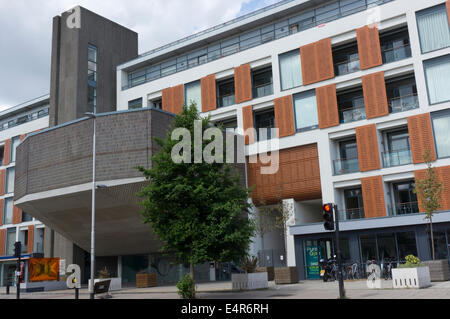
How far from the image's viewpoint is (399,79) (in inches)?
1357

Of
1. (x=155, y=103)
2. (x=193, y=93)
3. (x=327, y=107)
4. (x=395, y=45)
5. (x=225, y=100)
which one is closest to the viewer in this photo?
(x=395, y=45)

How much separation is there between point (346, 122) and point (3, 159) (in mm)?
42626

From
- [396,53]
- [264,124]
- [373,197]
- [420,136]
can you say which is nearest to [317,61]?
[396,53]

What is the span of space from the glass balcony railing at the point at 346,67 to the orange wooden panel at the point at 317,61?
0.83 meters

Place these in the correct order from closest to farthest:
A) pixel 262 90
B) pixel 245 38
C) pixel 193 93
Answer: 1. pixel 262 90
2. pixel 245 38
3. pixel 193 93

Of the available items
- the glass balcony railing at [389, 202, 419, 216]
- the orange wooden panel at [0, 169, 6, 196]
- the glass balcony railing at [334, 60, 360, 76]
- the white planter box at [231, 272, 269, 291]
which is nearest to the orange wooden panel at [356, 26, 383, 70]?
the glass balcony railing at [334, 60, 360, 76]

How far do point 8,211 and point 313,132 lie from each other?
37.8 m

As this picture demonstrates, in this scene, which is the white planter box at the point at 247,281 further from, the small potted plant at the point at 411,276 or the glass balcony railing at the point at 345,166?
the glass balcony railing at the point at 345,166

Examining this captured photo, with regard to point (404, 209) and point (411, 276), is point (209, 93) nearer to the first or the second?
point (404, 209)

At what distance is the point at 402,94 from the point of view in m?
34.6

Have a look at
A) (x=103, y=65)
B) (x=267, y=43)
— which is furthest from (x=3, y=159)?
(x=267, y=43)

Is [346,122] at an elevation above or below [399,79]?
below

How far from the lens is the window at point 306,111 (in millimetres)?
36009

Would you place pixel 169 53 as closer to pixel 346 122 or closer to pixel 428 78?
pixel 346 122
